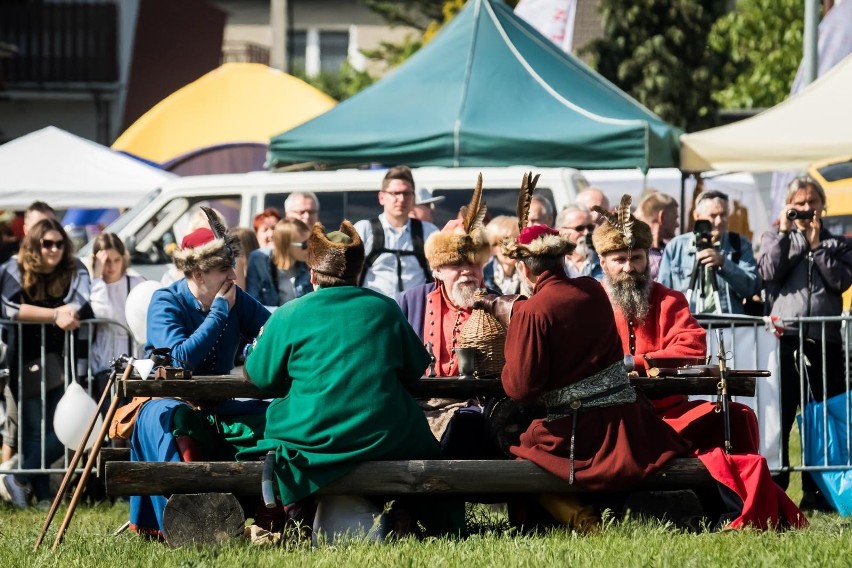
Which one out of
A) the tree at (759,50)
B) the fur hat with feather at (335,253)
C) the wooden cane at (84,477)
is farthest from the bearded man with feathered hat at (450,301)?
the tree at (759,50)

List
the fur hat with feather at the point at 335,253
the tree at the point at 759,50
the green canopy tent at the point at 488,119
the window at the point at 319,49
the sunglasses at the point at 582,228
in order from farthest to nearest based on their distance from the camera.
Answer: the window at the point at 319,49 → the tree at the point at 759,50 → the green canopy tent at the point at 488,119 → the sunglasses at the point at 582,228 → the fur hat with feather at the point at 335,253

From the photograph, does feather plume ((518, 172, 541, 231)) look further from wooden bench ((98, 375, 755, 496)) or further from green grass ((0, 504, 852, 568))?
green grass ((0, 504, 852, 568))

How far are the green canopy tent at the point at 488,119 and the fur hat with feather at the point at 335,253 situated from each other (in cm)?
557

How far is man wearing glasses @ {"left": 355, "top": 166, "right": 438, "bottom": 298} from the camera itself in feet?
34.9

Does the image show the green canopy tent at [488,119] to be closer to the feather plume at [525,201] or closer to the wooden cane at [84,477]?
the feather plume at [525,201]

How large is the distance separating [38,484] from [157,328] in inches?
110

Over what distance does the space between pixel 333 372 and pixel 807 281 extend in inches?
165

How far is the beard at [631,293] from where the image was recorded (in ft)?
26.3

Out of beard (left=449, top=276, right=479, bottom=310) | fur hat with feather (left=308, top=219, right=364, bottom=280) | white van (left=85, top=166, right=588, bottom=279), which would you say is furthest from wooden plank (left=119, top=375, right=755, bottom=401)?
white van (left=85, top=166, right=588, bottom=279)

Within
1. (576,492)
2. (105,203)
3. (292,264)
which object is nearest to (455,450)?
(576,492)

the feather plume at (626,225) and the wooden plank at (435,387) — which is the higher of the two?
the feather plume at (626,225)

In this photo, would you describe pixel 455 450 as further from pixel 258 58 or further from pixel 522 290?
pixel 258 58

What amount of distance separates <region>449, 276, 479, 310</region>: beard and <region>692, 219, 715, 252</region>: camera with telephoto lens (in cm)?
234

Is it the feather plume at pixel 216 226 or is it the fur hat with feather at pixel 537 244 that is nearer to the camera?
the fur hat with feather at pixel 537 244
